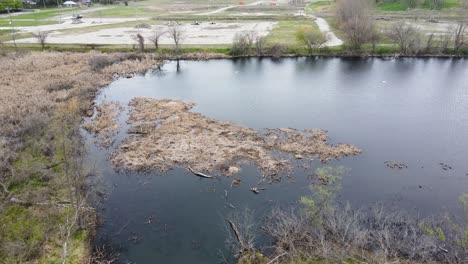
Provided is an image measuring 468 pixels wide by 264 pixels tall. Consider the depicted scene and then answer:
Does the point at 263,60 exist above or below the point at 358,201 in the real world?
above

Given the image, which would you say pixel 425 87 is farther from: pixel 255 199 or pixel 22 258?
pixel 22 258

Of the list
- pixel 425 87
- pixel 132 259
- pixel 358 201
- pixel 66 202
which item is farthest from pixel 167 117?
pixel 425 87

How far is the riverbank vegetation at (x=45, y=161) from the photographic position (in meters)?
19.9

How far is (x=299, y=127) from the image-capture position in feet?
115

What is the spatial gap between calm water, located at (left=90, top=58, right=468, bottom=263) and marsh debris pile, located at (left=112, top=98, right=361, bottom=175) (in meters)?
1.38

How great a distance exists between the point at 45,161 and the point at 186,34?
2334 inches

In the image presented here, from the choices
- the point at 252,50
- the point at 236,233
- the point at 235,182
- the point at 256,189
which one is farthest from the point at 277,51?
the point at 236,233

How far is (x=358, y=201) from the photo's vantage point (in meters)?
24.1

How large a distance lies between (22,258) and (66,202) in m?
5.32

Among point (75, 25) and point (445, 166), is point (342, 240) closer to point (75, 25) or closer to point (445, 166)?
point (445, 166)

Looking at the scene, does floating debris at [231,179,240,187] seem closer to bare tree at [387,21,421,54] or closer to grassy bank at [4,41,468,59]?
grassy bank at [4,41,468,59]

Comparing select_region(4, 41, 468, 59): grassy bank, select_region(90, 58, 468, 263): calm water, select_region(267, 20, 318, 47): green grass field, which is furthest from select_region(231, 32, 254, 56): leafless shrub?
select_region(267, 20, 318, 47): green grass field

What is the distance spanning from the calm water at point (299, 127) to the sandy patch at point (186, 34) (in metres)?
18.6

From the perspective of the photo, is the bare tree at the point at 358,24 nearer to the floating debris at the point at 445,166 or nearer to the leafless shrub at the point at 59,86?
the floating debris at the point at 445,166
